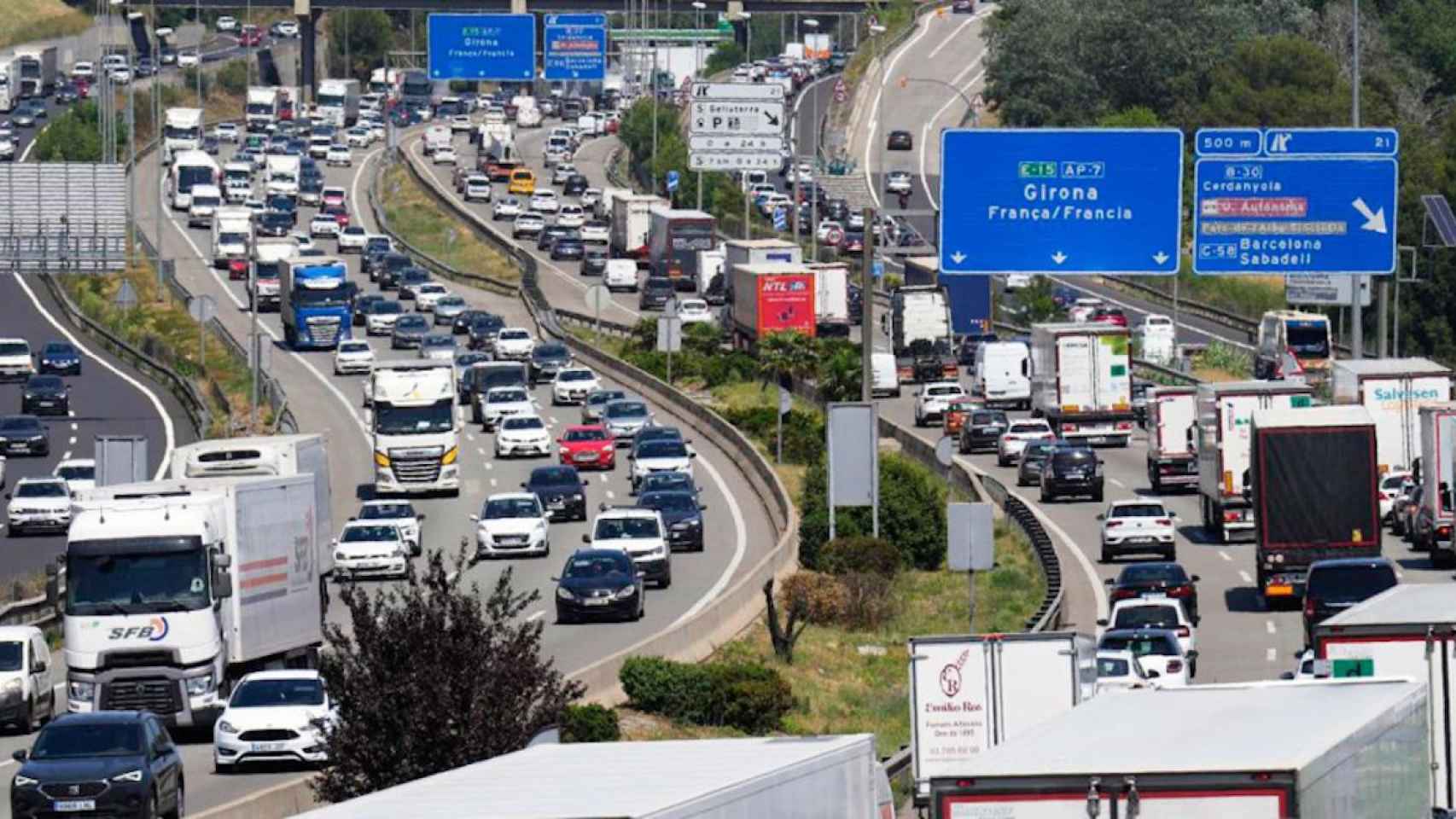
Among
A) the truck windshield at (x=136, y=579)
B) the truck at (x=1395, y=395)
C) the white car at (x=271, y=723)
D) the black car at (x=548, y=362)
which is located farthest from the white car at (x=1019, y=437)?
the white car at (x=271, y=723)

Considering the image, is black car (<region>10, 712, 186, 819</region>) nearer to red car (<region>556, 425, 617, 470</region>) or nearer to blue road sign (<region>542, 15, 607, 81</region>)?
red car (<region>556, 425, 617, 470</region>)

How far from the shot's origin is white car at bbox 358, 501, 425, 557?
54.8 m

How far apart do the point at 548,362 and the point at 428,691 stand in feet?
197

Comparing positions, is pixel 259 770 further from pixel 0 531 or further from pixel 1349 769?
pixel 0 531

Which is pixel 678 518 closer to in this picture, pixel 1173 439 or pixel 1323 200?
pixel 1173 439

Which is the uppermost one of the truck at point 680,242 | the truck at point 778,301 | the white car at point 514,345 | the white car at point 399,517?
the truck at point 680,242

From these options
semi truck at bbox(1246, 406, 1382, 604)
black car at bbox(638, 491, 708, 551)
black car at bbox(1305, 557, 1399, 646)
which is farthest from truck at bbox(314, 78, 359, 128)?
→ black car at bbox(1305, 557, 1399, 646)

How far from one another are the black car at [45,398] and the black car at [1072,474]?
95.7 ft

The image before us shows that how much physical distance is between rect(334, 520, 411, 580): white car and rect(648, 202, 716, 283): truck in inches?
2209

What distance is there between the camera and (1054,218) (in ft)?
155

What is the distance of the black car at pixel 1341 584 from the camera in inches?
1633

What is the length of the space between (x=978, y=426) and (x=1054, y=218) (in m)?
27.4

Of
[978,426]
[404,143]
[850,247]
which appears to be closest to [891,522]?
[978,426]

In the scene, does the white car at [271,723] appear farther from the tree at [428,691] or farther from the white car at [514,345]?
the white car at [514,345]
